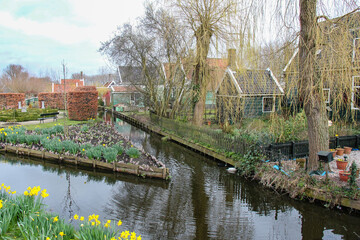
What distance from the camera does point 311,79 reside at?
7.08m

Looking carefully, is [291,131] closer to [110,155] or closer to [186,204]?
[186,204]

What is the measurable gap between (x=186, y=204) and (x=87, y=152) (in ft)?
15.5

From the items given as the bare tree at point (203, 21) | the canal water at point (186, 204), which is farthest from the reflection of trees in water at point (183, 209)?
the bare tree at point (203, 21)

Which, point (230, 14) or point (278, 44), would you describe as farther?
point (230, 14)

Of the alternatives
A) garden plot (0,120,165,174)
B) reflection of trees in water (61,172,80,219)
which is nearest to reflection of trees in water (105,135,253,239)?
reflection of trees in water (61,172,80,219)

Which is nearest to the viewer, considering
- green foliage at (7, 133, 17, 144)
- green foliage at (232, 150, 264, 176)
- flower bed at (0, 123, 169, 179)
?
green foliage at (232, 150, 264, 176)

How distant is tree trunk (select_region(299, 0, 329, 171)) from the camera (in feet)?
23.3

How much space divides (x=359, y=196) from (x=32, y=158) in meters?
11.7

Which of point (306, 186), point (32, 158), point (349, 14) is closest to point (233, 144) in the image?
point (306, 186)

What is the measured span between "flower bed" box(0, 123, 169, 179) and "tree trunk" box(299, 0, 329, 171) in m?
4.78

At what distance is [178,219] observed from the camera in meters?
6.38

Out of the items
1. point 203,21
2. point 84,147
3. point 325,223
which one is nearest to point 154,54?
point 203,21

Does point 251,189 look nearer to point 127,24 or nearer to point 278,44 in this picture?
point 278,44

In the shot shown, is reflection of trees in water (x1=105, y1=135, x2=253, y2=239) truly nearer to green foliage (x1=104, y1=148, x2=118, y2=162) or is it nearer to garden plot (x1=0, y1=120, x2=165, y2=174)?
garden plot (x1=0, y1=120, x2=165, y2=174)
